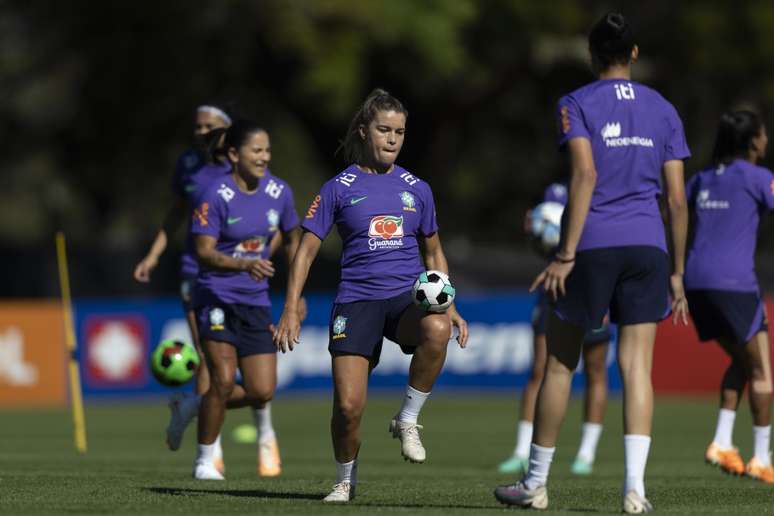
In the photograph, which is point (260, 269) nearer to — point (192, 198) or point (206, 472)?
point (206, 472)

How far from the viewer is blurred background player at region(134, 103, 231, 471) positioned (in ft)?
39.0

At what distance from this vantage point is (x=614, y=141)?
8.39 m

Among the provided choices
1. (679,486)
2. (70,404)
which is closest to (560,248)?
(679,486)

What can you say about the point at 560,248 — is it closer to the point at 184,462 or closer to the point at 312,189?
the point at 184,462

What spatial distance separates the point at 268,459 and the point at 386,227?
351 cm

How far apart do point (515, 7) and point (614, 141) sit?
24.0 metres

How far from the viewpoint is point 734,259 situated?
11.8m

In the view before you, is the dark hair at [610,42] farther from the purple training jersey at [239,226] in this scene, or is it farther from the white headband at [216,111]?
the white headband at [216,111]

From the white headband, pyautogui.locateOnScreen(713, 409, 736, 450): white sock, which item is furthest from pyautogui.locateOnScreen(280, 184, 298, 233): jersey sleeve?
pyautogui.locateOnScreen(713, 409, 736, 450): white sock

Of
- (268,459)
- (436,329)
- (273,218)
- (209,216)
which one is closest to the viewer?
(436,329)

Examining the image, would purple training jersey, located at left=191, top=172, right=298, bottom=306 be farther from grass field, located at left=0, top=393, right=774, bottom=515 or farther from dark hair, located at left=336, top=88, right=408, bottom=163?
dark hair, located at left=336, top=88, right=408, bottom=163

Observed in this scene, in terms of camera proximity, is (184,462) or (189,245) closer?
(189,245)

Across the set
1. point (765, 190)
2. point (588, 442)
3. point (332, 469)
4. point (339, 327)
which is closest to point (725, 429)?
point (588, 442)

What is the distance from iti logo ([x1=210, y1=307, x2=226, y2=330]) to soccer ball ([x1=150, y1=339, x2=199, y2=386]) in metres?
1.03
